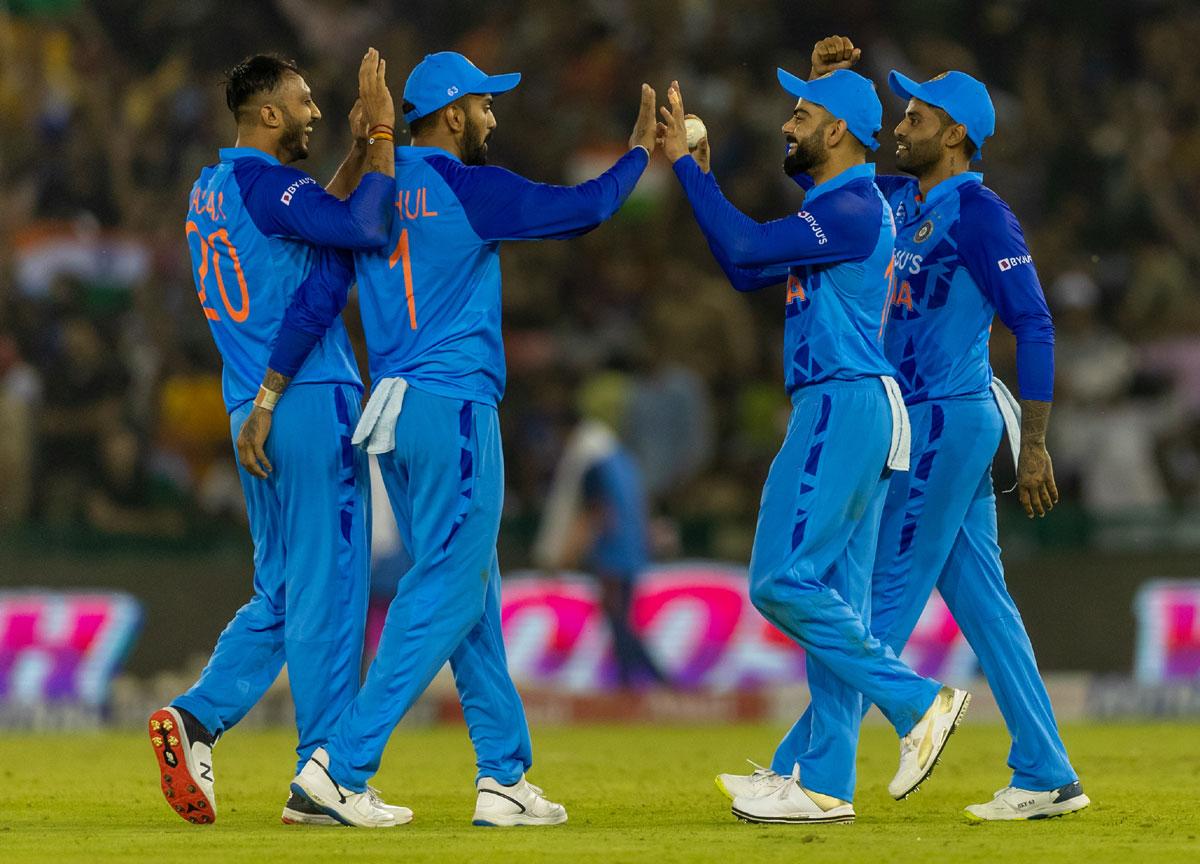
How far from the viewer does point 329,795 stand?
6809 millimetres

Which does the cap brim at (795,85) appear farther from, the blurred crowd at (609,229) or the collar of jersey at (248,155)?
the blurred crowd at (609,229)

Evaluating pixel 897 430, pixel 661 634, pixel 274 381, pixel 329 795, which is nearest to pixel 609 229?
pixel 661 634

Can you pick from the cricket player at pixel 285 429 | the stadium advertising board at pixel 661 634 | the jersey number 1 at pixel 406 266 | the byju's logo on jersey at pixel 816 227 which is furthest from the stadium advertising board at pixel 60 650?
the byju's logo on jersey at pixel 816 227

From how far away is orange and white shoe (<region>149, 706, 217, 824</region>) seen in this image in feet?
22.8

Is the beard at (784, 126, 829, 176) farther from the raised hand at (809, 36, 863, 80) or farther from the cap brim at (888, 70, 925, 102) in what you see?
the cap brim at (888, 70, 925, 102)

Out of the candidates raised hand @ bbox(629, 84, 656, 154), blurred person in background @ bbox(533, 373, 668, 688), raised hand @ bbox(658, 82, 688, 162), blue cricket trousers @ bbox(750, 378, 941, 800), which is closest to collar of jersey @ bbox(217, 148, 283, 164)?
raised hand @ bbox(629, 84, 656, 154)

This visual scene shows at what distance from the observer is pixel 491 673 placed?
23.1ft

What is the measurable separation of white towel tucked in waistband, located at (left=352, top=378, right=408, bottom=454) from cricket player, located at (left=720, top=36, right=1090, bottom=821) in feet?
5.91

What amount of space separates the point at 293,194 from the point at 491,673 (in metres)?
1.82

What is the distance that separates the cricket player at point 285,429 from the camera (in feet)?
22.9

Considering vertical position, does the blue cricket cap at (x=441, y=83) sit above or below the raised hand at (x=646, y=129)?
above

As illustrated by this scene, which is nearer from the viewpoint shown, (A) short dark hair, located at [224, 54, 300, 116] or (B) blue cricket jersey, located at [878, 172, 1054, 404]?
Answer: (B) blue cricket jersey, located at [878, 172, 1054, 404]

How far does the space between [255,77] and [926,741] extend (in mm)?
3385

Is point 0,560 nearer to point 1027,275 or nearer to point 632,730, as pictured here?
point 632,730
